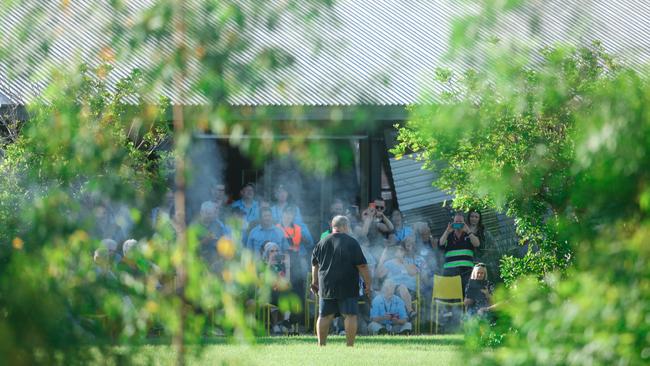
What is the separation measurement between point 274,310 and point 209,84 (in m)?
11.4

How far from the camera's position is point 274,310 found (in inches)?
625

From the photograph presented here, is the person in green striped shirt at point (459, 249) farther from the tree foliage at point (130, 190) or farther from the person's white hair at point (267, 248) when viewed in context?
the tree foliage at point (130, 190)

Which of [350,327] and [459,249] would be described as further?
[459,249]

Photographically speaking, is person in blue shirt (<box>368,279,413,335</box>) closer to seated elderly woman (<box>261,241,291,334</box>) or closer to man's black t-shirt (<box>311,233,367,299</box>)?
seated elderly woman (<box>261,241,291,334</box>)

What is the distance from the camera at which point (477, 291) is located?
50.5 feet

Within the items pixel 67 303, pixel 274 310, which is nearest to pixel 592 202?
pixel 67 303

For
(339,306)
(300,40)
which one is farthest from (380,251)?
(300,40)

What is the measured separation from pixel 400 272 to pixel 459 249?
36.0 inches

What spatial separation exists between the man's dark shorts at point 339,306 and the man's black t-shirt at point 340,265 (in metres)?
0.06

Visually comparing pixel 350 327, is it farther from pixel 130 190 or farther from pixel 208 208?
pixel 130 190

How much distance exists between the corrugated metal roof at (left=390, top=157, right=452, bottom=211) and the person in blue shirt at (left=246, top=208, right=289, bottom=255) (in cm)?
329

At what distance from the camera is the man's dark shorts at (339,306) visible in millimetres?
13953

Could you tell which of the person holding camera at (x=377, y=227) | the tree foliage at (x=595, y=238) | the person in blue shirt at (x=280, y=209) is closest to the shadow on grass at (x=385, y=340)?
the person holding camera at (x=377, y=227)

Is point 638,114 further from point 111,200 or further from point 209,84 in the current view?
point 111,200
